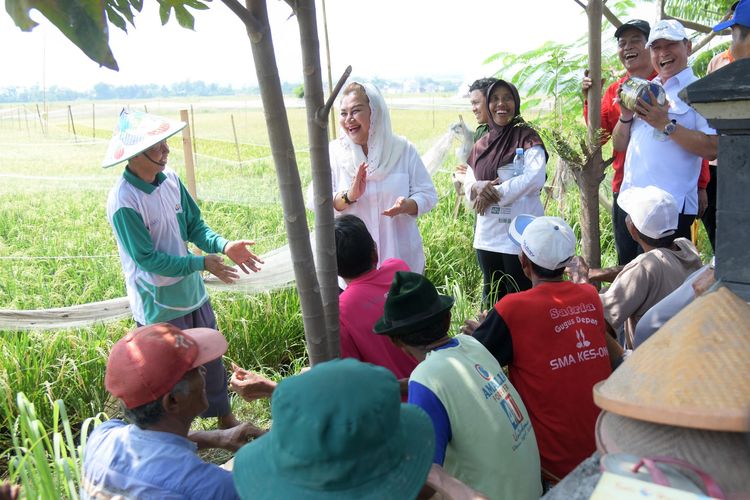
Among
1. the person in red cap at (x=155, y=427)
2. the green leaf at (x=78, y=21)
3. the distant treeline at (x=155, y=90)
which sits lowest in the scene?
the person in red cap at (x=155, y=427)

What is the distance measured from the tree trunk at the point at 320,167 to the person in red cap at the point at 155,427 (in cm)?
36

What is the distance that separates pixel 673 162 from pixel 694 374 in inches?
105

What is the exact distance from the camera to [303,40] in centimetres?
186

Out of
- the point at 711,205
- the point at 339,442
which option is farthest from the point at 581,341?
the point at 711,205

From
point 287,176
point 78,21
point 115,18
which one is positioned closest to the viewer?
point 78,21

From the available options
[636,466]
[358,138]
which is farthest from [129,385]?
[358,138]

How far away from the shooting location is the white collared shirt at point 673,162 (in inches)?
136

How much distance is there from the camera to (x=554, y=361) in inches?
79.9

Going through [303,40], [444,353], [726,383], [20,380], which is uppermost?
[303,40]

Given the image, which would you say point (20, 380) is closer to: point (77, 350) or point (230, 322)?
point (77, 350)

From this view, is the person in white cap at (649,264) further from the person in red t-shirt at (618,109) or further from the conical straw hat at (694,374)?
the conical straw hat at (694,374)

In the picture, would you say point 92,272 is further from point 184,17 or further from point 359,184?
point 184,17

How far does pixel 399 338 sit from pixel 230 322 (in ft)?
8.22

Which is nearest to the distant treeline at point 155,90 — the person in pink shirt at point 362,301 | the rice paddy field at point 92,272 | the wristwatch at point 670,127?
the rice paddy field at point 92,272
